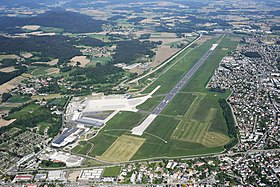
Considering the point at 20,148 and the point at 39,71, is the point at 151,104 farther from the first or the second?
the point at 39,71

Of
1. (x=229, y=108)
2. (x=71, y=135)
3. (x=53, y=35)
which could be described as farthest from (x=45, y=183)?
(x=53, y=35)

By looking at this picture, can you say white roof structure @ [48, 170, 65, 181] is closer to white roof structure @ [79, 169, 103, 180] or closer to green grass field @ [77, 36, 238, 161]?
white roof structure @ [79, 169, 103, 180]

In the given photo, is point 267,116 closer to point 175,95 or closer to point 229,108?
point 229,108

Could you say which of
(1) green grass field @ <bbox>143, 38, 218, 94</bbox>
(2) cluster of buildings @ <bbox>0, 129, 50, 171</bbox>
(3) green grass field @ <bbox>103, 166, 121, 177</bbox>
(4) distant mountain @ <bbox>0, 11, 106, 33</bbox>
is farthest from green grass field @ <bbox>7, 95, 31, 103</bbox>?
(4) distant mountain @ <bbox>0, 11, 106, 33</bbox>

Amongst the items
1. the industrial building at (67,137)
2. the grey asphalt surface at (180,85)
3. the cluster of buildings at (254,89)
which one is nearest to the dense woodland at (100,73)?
the grey asphalt surface at (180,85)

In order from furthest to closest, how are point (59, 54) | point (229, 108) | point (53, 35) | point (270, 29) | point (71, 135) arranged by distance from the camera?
point (270, 29) < point (53, 35) < point (59, 54) < point (229, 108) < point (71, 135)

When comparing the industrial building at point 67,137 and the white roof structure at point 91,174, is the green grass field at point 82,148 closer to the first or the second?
the industrial building at point 67,137

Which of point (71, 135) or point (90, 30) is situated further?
point (90, 30)
